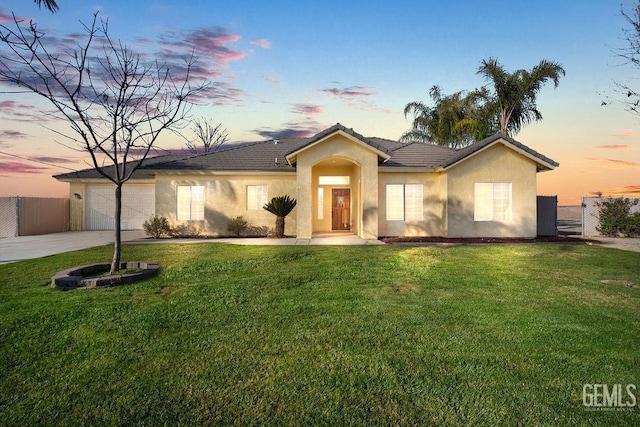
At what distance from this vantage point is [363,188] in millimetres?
16375

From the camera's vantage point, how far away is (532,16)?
15.7 meters

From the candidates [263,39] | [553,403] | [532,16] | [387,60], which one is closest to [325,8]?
[263,39]

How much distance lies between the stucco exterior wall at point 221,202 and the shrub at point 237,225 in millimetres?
299

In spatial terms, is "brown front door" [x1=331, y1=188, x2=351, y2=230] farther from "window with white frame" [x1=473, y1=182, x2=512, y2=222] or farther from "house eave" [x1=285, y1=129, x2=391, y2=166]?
"window with white frame" [x1=473, y1=182, x2=512, y2=222]

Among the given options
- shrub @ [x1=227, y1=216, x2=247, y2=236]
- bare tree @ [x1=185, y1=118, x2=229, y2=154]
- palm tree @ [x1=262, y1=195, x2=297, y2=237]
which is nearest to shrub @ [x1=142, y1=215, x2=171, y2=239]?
shrub @ [x1=227, y1=216, x2=247, y2=236]

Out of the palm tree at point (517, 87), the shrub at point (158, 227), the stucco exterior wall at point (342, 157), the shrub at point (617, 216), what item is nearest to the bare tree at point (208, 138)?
the shrub at point (158, 227)

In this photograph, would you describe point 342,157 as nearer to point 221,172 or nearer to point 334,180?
point 334,180

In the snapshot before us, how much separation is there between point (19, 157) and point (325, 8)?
18.0 m

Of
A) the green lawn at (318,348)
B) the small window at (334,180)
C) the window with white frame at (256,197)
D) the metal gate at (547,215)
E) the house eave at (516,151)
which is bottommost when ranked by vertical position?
the green lawn at (318,348)

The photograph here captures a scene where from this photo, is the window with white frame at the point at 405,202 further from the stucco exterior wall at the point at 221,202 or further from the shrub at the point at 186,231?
the shrub at the point at 186,231

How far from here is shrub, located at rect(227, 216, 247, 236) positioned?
18203 millimetres

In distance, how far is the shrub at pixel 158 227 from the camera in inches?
705

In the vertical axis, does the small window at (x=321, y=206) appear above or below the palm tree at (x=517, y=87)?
below

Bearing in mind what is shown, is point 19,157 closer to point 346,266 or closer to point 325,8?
point 325,8
